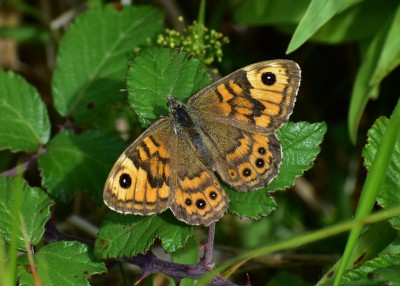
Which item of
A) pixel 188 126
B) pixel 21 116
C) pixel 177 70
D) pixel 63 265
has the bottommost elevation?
pixel 63 265

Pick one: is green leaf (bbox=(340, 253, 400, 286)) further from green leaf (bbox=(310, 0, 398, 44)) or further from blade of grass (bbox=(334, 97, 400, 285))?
green leaf (bbox=(310, 0, 398, 44))

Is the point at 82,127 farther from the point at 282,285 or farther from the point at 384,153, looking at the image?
the point at 384,153

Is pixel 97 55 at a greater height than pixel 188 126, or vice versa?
pixel 188 126

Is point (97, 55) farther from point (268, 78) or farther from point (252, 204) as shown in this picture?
point (252, 204)

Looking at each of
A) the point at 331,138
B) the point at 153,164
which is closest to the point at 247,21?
the point at 331,138

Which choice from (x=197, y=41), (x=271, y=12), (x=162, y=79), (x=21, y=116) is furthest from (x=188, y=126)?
(x=271, y=12)

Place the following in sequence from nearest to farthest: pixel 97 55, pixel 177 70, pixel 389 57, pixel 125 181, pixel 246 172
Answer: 1. pixel 125 181
2. pixel 246 172
3. pixel 177 70
4. pixel 389 57
5. pixel 97 55

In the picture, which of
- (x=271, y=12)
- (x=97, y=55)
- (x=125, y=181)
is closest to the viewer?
(x=125, y=181)

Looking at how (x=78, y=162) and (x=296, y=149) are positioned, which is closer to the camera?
(x=296, y=149)
